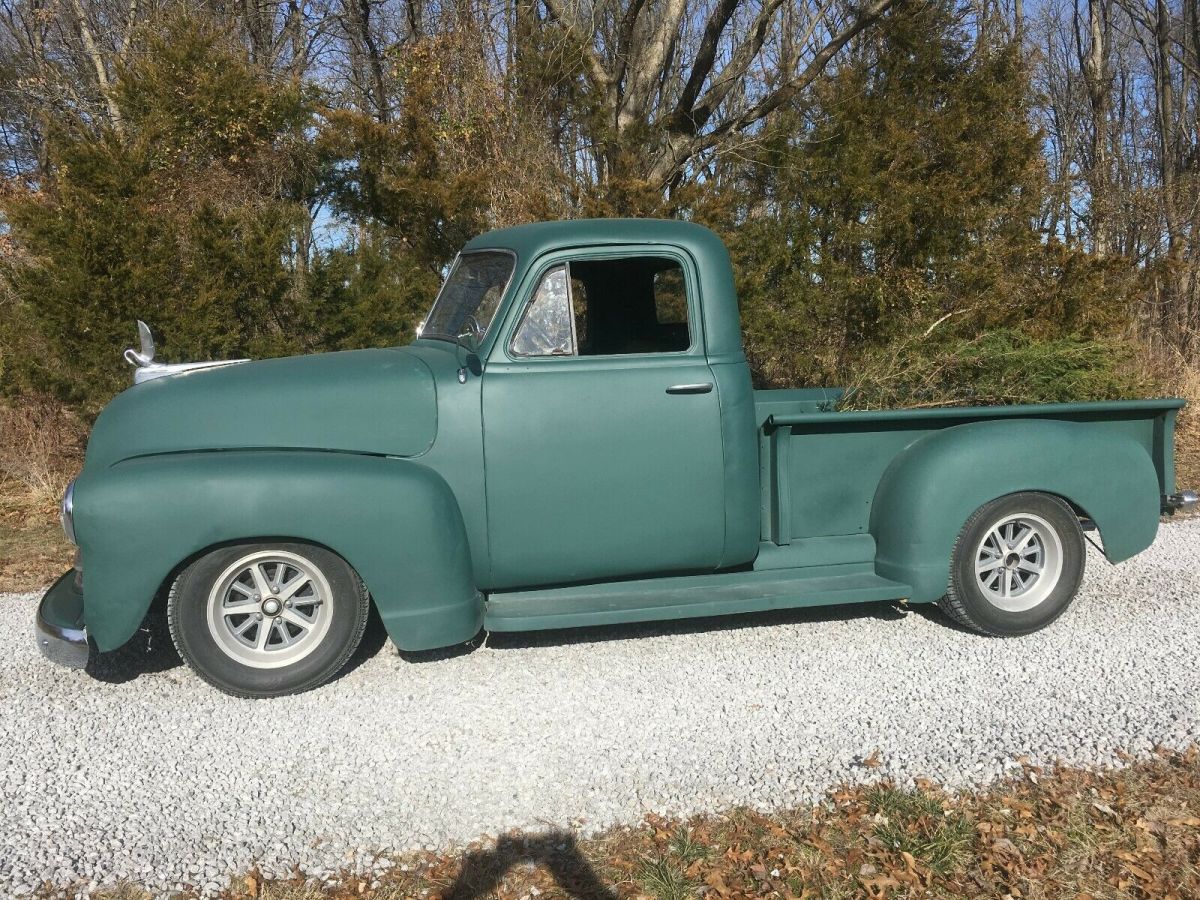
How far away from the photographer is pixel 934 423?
484cm

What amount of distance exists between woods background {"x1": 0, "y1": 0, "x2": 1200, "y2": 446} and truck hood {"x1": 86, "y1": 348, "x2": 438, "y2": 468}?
436 cm

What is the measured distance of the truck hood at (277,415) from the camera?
14.0ft

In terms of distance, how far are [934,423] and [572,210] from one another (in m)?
5.58

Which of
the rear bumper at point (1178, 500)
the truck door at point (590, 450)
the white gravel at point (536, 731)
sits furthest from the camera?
the rear bumper at point (1178, 500)

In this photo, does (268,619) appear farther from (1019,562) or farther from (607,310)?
(1019,562)

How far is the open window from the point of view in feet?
14.7

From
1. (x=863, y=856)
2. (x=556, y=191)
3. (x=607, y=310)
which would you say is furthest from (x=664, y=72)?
(x=863, y=856)

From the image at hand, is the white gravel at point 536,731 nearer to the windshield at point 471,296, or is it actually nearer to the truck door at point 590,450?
the truck door at point 590,450

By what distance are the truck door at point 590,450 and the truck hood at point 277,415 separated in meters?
0.36

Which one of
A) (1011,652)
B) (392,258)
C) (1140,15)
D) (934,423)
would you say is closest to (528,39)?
(392,258)

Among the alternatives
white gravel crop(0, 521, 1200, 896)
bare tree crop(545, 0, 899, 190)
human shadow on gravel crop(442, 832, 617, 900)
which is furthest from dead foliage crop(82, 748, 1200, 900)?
bare tree crop(545, 0, 899, 190)

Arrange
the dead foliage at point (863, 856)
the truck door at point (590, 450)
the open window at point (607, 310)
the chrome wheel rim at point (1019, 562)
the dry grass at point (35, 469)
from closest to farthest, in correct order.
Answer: the dead foliage at point (863, 856), the truck door at point (590, 450), the open window at point (607, 310), the chrome wheel rim at point (1019, 562), the dry grass at point (35, 469)

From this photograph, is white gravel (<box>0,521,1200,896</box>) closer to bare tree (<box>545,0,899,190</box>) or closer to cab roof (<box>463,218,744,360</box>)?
cab roof (<box>463,218,744,360</box>)

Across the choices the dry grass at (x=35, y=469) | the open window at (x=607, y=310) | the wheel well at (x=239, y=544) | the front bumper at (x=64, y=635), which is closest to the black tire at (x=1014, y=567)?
the open window at (x=607, y=310)
